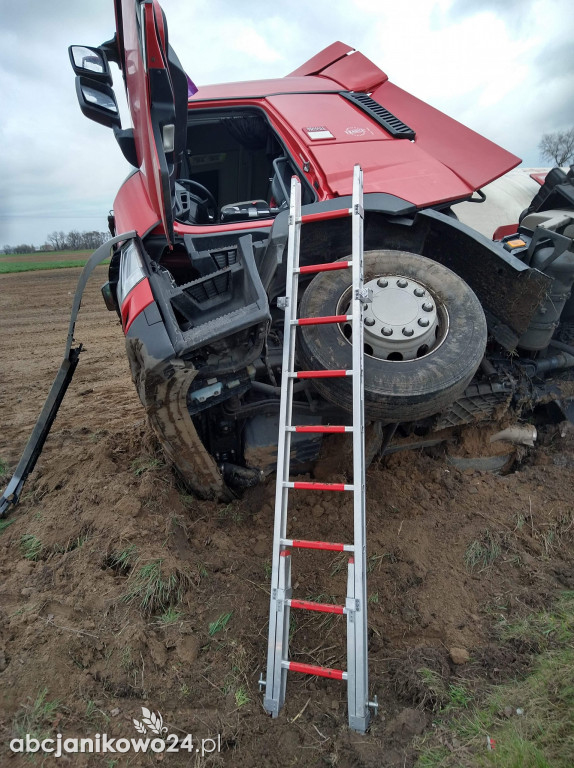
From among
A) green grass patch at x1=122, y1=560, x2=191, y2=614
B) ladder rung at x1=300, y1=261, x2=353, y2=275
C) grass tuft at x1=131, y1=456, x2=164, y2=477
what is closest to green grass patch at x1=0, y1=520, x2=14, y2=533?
grass tuft at x1=131, y1=456, x2=164, y2=477

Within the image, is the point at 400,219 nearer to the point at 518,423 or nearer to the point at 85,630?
the point at 518,423

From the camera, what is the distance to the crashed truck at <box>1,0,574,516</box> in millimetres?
2408

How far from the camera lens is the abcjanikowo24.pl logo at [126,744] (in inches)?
65.5

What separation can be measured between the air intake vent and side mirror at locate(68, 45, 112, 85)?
1.64 meters

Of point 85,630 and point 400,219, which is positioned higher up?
point 400,219

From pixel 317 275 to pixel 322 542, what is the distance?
51.6 inches

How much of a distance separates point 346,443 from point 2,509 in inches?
80.4

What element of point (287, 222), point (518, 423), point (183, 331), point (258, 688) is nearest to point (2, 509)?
point (183, 331)

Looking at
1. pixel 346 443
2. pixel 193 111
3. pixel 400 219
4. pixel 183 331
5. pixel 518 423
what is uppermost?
pixel 193 111

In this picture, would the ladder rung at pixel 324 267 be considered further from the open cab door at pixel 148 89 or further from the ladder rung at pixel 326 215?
the open cab door at pixel 148 89

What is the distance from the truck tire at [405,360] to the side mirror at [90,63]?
199cm

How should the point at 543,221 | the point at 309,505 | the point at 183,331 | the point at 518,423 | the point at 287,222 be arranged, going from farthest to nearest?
the point at 518,423 < the point at 543,221 < the point at 309,505 < the point at 287,222 < the point at 183,331

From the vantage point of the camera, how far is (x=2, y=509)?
3086 millimetres

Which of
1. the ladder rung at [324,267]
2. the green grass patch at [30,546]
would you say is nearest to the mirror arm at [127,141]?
the ladder rung at [324,267]
